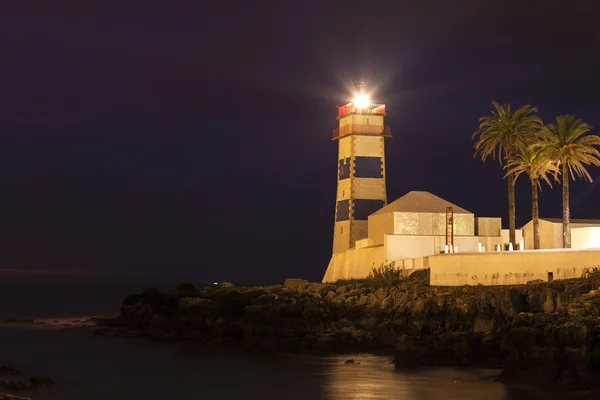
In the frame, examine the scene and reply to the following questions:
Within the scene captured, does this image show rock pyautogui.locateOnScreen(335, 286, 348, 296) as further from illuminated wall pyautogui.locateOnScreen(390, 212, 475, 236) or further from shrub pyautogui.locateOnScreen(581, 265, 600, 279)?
shrub pyautogui.locateOnScreen(581, 265, 600, 279)

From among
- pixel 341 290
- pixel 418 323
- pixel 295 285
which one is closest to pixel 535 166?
pixel 341 290

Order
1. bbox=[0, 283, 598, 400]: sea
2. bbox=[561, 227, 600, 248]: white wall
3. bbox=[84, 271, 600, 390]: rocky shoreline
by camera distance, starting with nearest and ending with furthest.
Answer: bbox=[84, 271, 600, 390]: rocky shoreline < bbox=[0, 283, 598, 400]: sea < bbox=[561, 227, 600, 248]: white wall

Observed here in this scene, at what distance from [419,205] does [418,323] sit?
17522 mm

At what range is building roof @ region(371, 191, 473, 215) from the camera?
184 feet

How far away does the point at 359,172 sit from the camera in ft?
202

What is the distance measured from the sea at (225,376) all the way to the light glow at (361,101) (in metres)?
23.2

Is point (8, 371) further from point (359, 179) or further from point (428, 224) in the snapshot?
point (359, 179)

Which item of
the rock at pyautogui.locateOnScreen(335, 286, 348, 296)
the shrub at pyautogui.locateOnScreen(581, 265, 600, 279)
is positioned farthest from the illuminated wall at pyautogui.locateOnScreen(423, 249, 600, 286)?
the rock at pyautogui.locateOnScreen(335, 286, 348, 296)

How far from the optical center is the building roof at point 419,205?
5609 cm

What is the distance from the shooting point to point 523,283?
44.2 meters

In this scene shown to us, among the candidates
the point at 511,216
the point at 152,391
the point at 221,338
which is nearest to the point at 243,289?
the point at 221,338

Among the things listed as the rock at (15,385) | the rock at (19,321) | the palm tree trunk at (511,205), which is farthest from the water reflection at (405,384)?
the rock at (19,321)

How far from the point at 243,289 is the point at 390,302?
10718mm

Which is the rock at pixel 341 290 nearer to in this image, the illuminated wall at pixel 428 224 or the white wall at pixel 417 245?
the white wall at pixel 417 245
